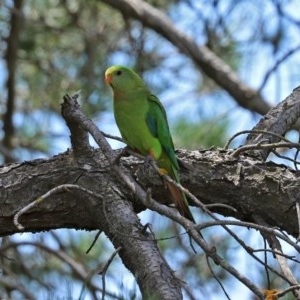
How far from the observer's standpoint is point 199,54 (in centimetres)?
461

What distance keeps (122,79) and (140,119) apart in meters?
0.22

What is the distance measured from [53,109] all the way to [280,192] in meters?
2.73

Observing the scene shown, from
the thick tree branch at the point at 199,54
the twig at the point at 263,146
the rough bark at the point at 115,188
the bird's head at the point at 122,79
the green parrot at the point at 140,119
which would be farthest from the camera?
the thick tree branch at the point at 199,54

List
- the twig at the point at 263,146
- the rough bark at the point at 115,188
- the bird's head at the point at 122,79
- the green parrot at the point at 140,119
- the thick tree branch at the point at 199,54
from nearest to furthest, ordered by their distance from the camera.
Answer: the twig at the point at 263,146
the rough bark at the point at 115,188
the green parrot at the point at 140,119
the bird's head at the point at 122,79
the thick tree branch at the point at 199,54

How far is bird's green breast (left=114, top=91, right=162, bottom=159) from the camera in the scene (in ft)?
9.62

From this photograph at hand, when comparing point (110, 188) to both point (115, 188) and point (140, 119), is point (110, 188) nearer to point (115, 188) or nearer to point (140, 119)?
point (115, 188)

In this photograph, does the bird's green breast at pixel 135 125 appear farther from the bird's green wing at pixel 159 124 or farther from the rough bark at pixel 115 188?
the rough bark at pixel 115 188

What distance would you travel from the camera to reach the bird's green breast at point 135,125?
9.62 feet

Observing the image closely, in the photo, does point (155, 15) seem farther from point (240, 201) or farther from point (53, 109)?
point (240, 201)

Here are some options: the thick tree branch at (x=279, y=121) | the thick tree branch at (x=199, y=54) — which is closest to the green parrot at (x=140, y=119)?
the thick tree branch at (x=279, y=121)

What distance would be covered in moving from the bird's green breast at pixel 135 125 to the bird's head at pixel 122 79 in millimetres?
52

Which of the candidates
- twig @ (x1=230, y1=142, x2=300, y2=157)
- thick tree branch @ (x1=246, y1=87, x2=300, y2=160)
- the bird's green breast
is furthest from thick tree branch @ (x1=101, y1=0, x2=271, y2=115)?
twig @ (x1=230, y1=142, x2=300, y2=157)

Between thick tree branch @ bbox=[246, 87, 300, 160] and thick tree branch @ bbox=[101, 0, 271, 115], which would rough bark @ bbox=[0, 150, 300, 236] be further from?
thick tree branch @ bbox=[101, 0, 271, 115]

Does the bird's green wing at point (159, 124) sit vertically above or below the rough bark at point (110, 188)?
above
